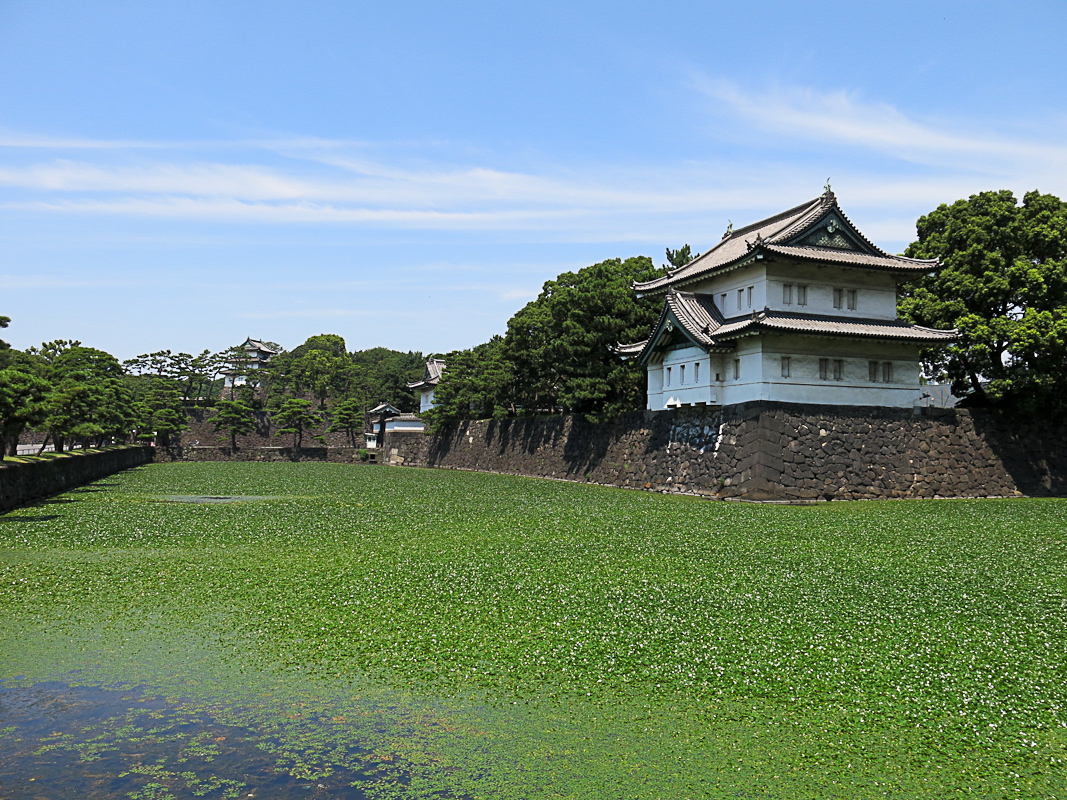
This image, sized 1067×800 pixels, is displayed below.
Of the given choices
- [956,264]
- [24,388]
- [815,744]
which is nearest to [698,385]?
[956,264]

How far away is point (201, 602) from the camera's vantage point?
32.2 feet

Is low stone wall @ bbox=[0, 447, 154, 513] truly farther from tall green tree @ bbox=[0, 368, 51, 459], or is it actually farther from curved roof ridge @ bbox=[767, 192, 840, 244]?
curved roof ridge @ bbox=[767, 192, 840, 244]

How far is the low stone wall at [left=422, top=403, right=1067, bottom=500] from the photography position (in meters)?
24.7

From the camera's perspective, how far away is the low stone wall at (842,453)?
24.7 meters

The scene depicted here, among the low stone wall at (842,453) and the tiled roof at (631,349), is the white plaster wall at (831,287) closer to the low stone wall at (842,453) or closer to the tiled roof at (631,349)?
the low stone wall at (842,453)

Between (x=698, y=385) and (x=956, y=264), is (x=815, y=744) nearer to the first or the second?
(x=698, y=385)

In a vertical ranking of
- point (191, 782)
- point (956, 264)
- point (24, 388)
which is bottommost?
point (191, 782)

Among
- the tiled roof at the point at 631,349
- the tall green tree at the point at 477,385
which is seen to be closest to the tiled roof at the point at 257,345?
the tall green tree at the point at 477,385

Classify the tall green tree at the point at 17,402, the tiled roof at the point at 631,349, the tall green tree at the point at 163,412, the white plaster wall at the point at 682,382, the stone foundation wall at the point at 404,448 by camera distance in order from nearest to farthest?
the tall green tree at the point at 17,402 < the white plaster wall at the point at 682,382 < the tiled roof at the point at 631,349 < the tall green tree at the point at 163,412 < the stone foundation wall at the point at 404,448

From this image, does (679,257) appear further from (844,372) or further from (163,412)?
(163,412)

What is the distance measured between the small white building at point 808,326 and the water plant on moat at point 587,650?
1019cm

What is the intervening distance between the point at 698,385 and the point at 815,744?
22467 millimetres

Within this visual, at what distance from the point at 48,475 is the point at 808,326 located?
22.9 metres

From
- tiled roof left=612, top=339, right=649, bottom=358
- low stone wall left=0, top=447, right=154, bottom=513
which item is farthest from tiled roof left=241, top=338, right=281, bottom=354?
tiled roof left=612, top=339, right=649, bottom=358
